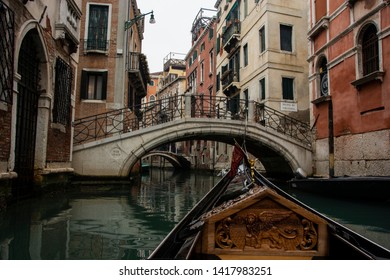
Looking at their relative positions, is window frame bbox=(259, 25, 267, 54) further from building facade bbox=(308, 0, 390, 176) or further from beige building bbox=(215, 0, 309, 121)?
building facade bbox=(308, 0, 390, 176)

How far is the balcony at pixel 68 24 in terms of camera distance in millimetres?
6016

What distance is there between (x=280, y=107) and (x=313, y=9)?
3.25 m

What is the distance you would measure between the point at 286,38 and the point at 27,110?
30.4 ft

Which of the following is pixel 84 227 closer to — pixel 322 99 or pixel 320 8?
pixel 322 99

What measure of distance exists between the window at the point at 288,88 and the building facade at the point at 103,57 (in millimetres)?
5258

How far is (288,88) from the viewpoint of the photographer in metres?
11.4

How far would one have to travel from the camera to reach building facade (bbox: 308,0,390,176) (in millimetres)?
6395

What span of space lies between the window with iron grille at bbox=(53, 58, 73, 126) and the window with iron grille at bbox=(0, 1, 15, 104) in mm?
1912

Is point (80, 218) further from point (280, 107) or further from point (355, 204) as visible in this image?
point (280, 107)

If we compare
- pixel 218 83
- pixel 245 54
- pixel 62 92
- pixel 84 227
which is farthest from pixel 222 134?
pixel 218 83

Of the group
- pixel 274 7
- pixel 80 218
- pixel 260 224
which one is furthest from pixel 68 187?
pixel 274 7

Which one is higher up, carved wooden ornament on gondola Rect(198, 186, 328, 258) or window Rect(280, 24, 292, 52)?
window Rect(280, 24, 292, 52)

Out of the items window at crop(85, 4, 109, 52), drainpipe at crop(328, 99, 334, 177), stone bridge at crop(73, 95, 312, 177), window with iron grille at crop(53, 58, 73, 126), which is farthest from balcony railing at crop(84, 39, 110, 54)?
drainpipe at crop(328, 99, 334, 177)

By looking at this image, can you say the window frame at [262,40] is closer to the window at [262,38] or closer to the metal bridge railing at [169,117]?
the window at [262,38]
